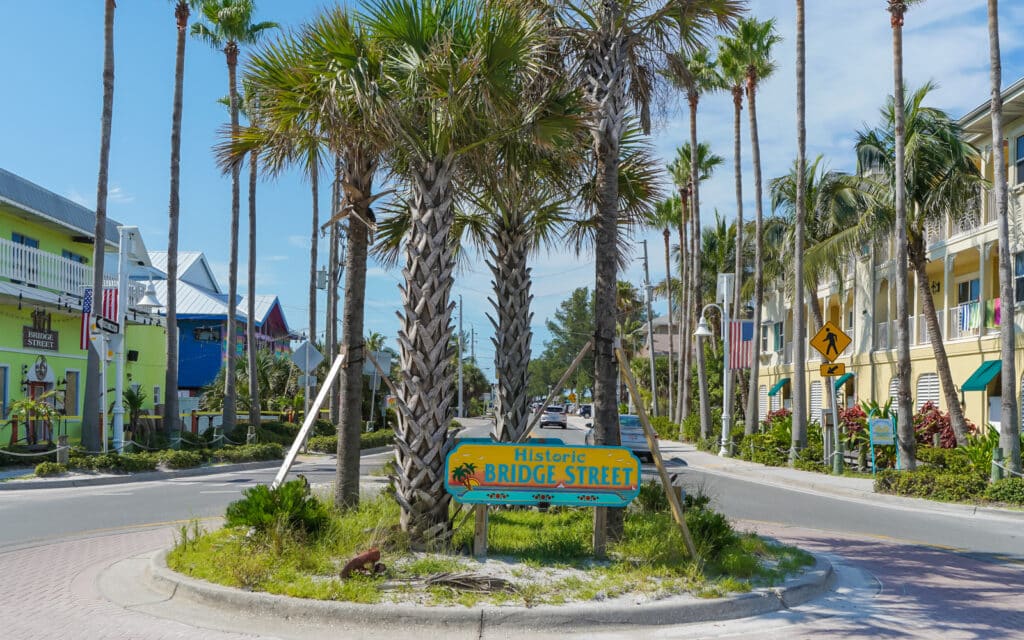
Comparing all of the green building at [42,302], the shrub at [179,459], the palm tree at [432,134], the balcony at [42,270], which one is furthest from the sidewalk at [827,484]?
the balcony at [42,270]

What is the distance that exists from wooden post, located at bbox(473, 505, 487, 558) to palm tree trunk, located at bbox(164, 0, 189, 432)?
18.2 metres

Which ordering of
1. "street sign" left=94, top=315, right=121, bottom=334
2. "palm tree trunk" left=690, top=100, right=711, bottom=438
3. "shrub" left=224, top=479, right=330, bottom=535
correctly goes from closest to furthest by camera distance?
"shrub" left=224, top=479, right=330, bottom=535 < "street sign" left=94, top=315, right=121, bottom=334 < "palm tree trunk" left=690, top=100, right=711, bottom=438

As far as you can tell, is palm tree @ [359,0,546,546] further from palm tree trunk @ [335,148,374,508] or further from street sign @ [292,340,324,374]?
street sign @ [292,340,324,374]

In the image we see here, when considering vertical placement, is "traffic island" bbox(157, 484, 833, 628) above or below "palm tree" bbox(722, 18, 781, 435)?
below

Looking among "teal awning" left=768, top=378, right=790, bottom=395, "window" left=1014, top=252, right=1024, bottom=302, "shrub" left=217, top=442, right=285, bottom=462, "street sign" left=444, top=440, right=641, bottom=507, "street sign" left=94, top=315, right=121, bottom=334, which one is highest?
"window" left=1014, top=252, right=1024, bottom=302

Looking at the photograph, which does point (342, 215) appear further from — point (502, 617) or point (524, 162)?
point (502, 617)

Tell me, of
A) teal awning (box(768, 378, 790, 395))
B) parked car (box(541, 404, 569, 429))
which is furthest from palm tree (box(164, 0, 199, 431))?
parked car (box(541, 404, 569, 429))

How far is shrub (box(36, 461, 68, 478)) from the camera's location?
18.6 meters

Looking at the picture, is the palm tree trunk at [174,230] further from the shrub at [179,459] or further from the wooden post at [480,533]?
the wooden post at [480,533]

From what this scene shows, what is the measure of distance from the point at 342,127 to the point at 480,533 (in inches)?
175

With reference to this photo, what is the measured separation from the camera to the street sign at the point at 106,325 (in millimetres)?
20609

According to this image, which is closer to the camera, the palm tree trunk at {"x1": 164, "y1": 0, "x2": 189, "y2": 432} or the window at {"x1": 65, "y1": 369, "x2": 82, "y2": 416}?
the palm tree trunk at {"x1": 164, "y1": 0, "x2": 189, "y2": 432}

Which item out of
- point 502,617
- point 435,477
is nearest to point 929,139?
point 435,477

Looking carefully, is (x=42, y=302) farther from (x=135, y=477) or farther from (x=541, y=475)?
(x=541, y=475)
